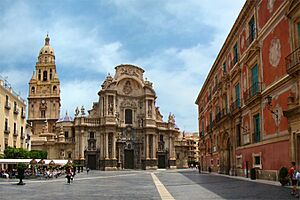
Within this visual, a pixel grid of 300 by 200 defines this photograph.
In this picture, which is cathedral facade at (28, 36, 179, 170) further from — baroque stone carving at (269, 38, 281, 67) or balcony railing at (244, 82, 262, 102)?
baroque stone carving at (269, 38, 281, 67)

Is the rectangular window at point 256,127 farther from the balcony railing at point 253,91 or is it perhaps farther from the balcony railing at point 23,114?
the balcony railing at point 23,114

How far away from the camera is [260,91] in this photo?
79.2 ft

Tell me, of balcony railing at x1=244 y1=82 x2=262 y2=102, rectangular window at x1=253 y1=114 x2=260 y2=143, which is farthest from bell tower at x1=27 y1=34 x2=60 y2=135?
rectangular window at x1=253 y1=114 x2=260 y2=143

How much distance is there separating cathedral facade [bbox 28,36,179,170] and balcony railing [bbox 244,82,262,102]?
43.0m

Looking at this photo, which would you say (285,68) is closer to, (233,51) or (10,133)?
(233,51)

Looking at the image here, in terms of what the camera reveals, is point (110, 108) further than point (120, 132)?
No

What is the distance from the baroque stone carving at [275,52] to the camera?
67.7ft

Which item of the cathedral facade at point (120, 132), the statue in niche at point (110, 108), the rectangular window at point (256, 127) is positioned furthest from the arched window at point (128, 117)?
the rectangular window at point (256, 127)

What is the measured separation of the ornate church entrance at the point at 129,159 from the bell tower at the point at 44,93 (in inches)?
1006

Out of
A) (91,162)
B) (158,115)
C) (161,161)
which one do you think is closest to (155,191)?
(91,162)

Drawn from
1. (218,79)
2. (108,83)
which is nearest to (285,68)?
(218,79)

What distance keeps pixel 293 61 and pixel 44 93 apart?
80769 millimetres

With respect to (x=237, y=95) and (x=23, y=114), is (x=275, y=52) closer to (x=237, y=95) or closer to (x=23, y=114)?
(x=237, y=95)

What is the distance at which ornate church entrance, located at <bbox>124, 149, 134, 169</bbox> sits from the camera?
7019 cm
